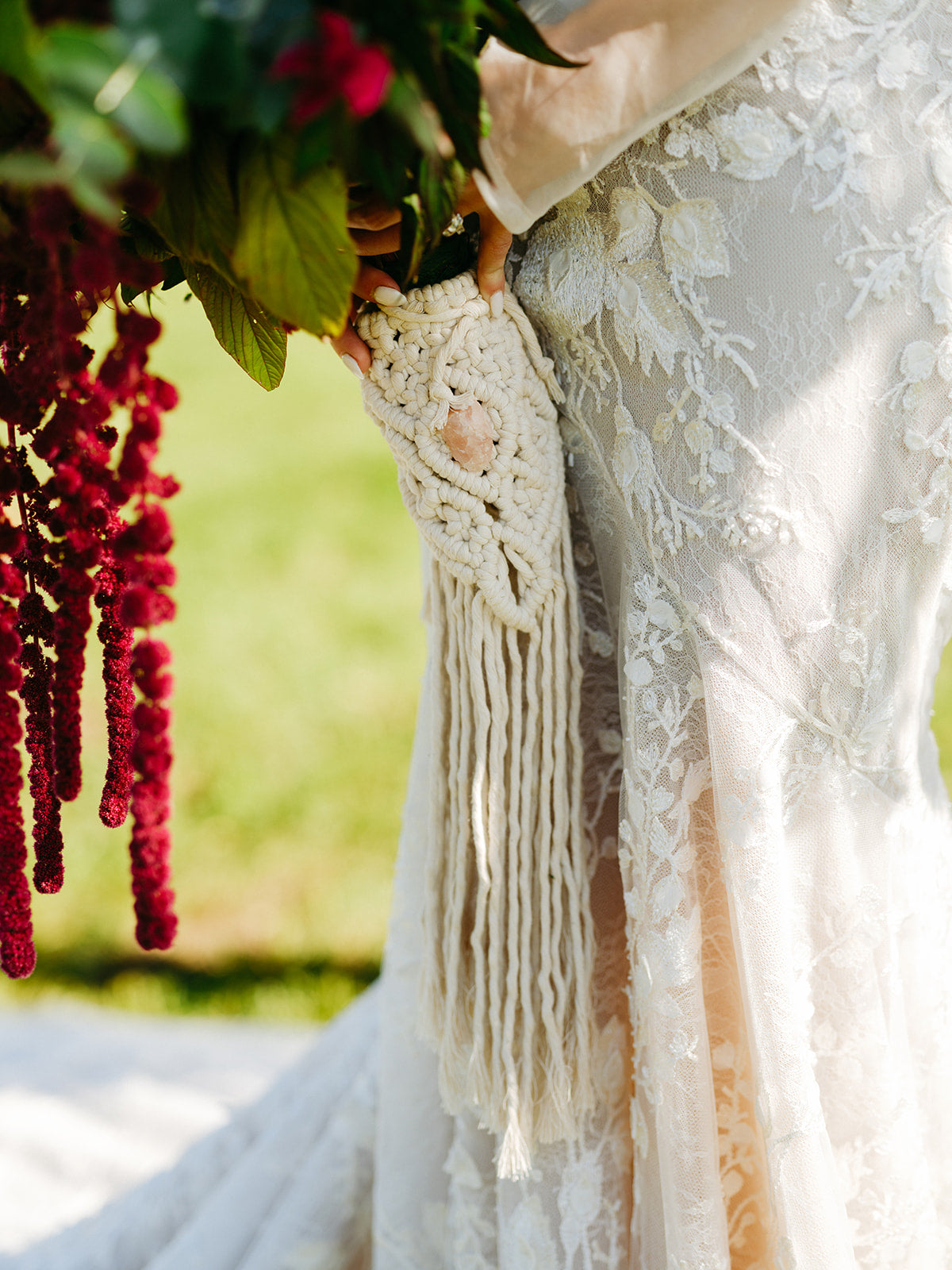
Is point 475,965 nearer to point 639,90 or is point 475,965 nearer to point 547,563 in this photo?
point 547,563

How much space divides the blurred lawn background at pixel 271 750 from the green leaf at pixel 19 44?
0.66 meters

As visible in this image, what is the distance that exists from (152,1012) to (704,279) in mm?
1913

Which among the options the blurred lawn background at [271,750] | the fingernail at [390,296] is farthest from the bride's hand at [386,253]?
the blurred lawn background at [271,750]

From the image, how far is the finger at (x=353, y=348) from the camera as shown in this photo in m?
0.89

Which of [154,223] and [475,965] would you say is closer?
[154,223]

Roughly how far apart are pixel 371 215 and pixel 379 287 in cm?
9

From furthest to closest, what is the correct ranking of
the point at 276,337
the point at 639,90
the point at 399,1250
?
the point at 399,1250
the point at 276,337
the point at 639,90

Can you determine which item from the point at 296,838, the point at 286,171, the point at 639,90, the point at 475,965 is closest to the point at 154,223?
the point at 286,171

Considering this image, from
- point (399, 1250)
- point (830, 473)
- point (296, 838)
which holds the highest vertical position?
point (830, 473)

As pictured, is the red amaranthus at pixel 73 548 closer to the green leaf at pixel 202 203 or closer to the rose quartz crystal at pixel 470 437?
the green leaf at pixel 202 203

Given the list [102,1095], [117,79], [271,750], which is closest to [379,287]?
[117,79]

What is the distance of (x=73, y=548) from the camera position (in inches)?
30.0

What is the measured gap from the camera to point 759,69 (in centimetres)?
82

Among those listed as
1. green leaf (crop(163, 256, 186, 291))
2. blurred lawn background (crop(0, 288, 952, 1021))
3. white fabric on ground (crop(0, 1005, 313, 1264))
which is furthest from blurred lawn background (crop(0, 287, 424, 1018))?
green leaf (crop(163, 256, 186, 291))
